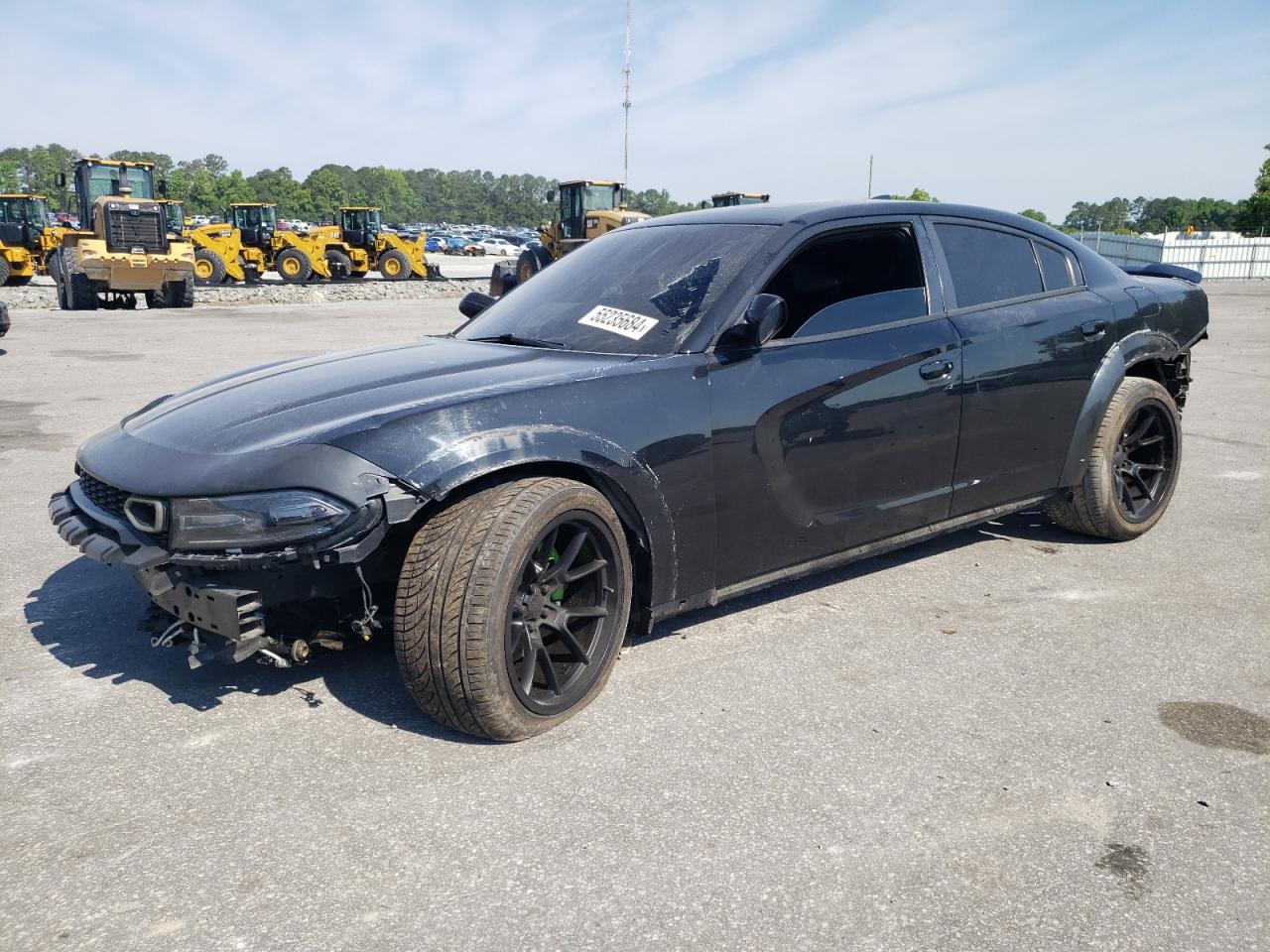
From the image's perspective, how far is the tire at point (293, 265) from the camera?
2859 centimetres

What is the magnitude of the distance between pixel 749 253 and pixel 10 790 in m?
2.84

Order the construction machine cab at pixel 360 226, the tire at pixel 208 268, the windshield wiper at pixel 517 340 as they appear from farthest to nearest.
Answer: the construction machine cab at pixel 360 226 < the tire at pixel 208 268 < the windshield wiper at pixel 517 340

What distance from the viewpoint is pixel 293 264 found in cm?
2873

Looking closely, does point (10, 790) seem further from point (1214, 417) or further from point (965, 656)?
point (1214, 417)

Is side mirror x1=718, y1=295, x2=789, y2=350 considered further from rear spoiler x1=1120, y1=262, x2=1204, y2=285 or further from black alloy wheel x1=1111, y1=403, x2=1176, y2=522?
rear spoiler x1=1120, y1=262, x2=1204, y2=285

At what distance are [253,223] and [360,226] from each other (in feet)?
11.2

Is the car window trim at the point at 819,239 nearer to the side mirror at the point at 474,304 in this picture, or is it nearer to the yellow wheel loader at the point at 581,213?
the side mirror at the point at 474,304

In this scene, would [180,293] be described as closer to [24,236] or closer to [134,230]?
[134,230]

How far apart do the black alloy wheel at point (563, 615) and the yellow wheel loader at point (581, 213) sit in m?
26.0

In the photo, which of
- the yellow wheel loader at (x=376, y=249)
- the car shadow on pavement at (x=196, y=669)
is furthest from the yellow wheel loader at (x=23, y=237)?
the car shadow on pavement at (x=196, y=669)

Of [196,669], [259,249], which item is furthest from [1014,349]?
[259,249]

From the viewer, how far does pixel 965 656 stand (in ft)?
12.0

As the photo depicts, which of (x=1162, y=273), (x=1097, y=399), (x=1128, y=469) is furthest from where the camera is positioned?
(x=1162, y=273)

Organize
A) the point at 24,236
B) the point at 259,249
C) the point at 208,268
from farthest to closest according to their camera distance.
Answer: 1. the point at 259,249
2. the point at 24,236
3. the point at 208,268
